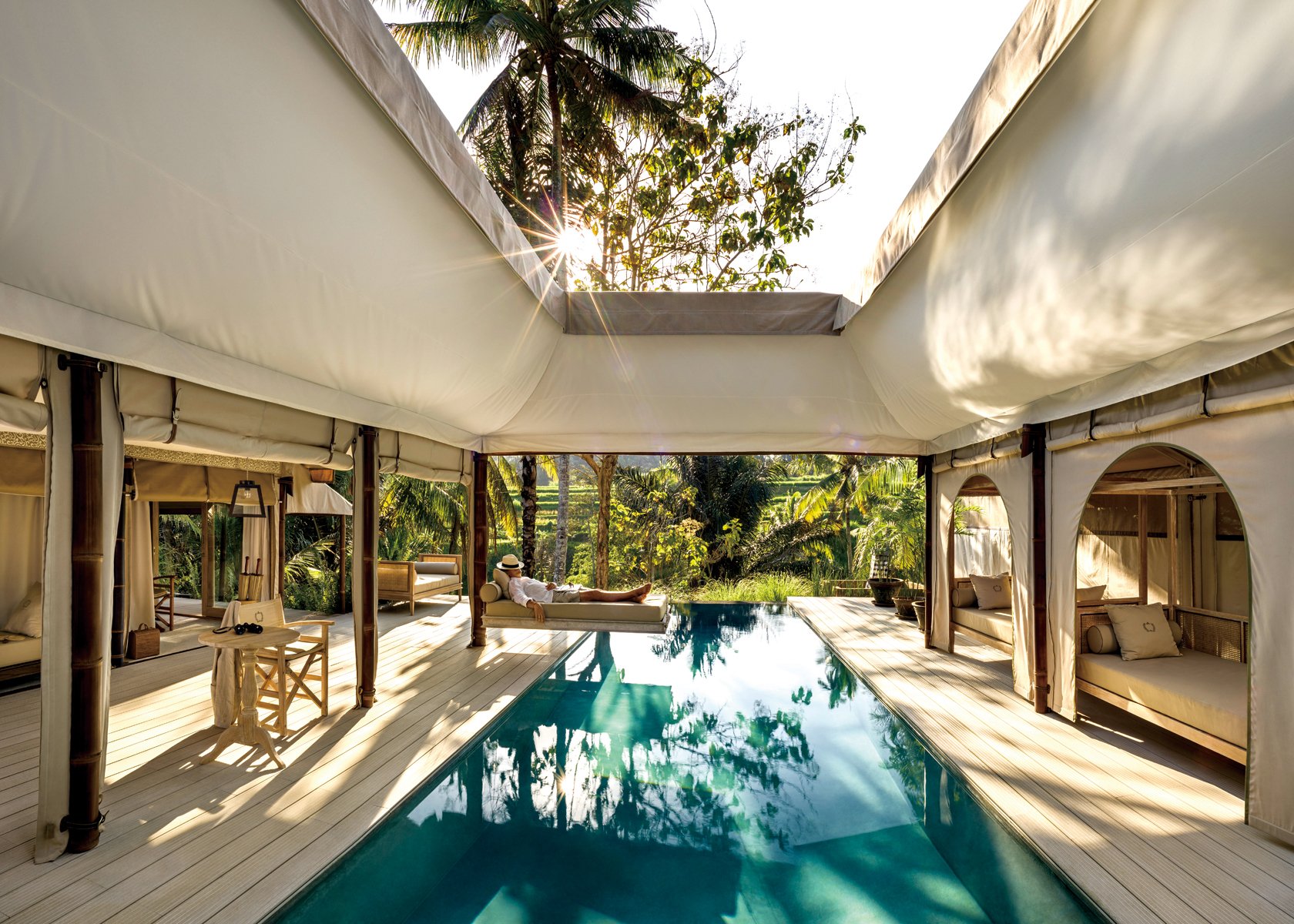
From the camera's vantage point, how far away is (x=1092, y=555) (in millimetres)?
7711

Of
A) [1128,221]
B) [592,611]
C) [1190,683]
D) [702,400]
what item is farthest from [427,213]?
[1190,683]

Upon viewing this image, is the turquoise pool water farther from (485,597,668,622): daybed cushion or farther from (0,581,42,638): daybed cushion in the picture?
(0,581,42,638): daybed cushion

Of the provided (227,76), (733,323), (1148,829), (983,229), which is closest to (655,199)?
(733,323)

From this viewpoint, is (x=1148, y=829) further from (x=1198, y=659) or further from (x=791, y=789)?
(x=1198, y=659)

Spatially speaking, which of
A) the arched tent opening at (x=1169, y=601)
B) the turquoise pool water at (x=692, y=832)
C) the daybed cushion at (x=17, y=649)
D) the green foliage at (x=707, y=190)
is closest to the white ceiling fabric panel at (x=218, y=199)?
the turquoise pool water at (x=692, y=832)

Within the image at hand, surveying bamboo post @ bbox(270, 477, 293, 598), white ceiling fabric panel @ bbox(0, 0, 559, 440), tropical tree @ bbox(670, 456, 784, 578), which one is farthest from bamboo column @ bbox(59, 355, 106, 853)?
tropical tree @ bbox(670, 456, 784, 578)

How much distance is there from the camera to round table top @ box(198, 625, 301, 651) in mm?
4352

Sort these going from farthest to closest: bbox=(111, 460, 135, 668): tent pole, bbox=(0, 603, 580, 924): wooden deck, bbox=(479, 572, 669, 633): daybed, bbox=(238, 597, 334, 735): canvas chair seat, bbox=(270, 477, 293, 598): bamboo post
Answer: bbox=(270, 477, 293, 598): bamboo post < bbox=(479, 572, 669, 633): daybed < bbox=(111, 460, 135, 668): tent pole < bbox=(238, 597, 334, 735): canvas chair seat < bbox=(0, 603, 580, 924): wooden deck

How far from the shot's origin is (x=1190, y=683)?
175 inches

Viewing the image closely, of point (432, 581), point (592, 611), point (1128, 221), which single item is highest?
point (1128, 221)

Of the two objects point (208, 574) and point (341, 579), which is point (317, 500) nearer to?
point (341, 579)

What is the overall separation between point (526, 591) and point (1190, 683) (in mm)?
6224

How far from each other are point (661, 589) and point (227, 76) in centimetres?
1265

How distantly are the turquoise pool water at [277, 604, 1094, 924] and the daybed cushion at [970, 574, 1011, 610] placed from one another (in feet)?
8.68
